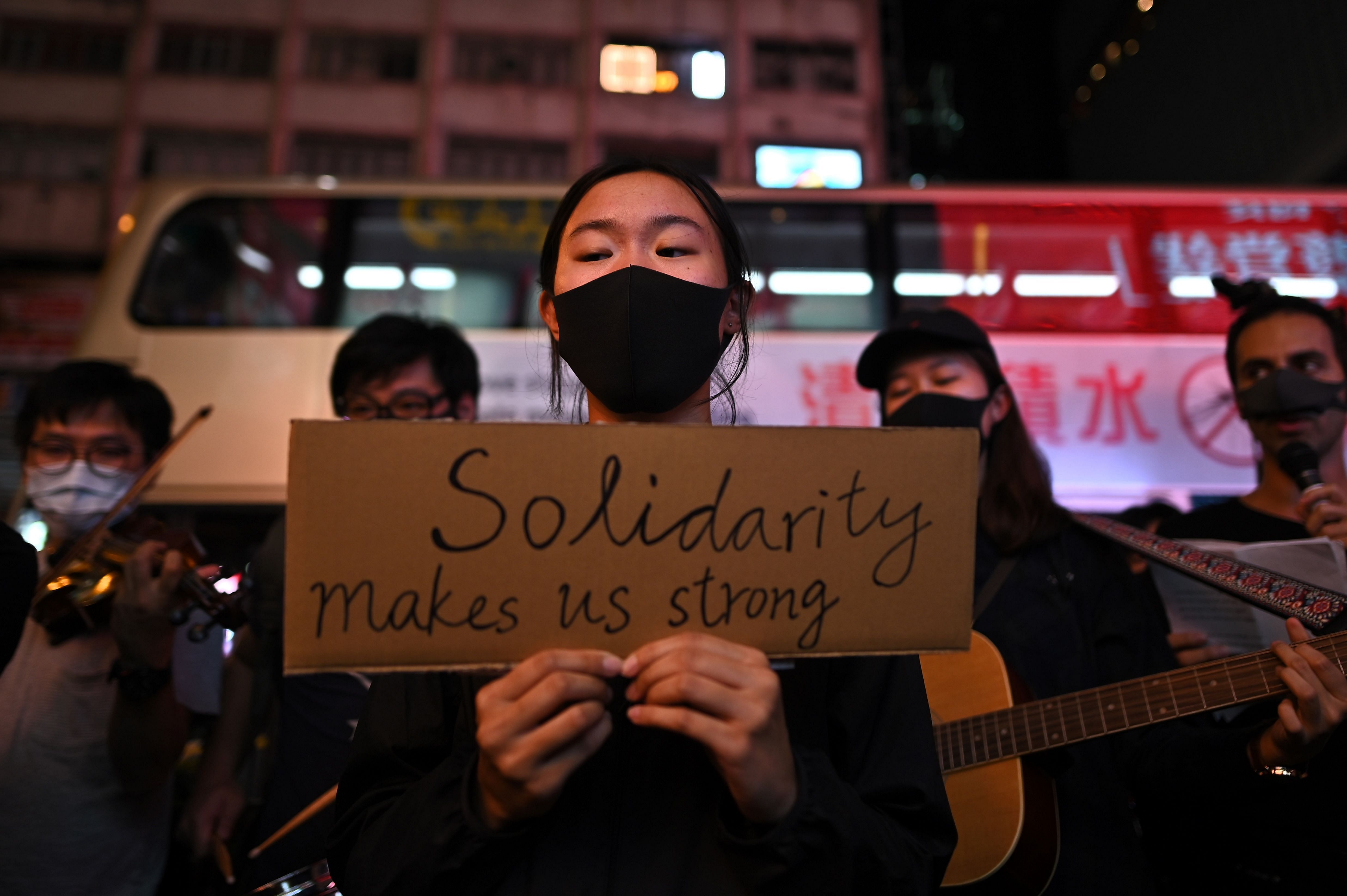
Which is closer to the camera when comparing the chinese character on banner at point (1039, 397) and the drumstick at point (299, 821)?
the drumstick at point (299, 821)

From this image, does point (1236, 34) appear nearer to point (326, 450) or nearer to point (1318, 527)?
point (1318, 527)

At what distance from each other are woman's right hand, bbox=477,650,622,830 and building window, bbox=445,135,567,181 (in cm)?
1419

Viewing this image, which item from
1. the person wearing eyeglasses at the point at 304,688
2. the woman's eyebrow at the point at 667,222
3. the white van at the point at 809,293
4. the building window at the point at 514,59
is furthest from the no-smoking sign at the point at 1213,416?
the building window at the point at 514,59

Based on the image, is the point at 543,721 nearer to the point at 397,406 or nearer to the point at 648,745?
the point at 648,745

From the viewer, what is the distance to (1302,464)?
2062mm

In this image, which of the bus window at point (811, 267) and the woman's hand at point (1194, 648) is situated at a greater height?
the bus window at point (811, 267)

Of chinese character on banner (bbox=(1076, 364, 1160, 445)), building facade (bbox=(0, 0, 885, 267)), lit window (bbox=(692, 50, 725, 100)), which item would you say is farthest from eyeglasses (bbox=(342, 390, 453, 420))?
lit window (bbox=(692, 50, 725, 100))

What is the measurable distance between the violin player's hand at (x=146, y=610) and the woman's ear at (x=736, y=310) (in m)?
1.52

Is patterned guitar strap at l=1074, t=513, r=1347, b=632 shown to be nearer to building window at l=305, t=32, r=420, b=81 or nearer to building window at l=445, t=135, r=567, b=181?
building window at l=445, t=135, r=567, b=181

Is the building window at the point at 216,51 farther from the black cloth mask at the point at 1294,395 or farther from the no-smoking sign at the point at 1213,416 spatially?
the black cloth mask at the point at 1294,395

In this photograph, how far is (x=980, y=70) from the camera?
1496 centimetres

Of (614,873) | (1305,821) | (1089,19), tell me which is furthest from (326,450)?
(1089,19)

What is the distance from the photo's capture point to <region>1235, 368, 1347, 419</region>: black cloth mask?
2.12 m

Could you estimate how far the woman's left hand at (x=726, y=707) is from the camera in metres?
0.74
